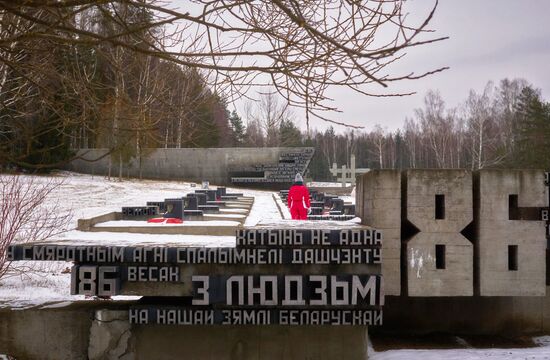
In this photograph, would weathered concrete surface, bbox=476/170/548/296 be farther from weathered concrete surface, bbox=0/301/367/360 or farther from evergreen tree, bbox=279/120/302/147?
evergreen tree, bbox=279/120/302/147

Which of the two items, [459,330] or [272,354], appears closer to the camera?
[272,354]

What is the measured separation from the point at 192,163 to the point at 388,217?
3281 cm

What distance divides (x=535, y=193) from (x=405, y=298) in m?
2.22

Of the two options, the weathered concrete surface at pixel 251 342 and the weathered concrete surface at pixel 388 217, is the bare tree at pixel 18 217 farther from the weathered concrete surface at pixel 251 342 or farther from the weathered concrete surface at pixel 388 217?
the weathered concrete surface at pixel 388 217

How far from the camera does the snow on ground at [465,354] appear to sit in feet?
19.4

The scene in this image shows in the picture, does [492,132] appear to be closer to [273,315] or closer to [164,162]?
[164,162]

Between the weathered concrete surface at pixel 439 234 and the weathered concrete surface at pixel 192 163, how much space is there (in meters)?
30.4

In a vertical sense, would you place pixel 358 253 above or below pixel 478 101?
below

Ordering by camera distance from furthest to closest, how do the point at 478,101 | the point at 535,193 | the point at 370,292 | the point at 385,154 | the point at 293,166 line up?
the point at 385,154, the point at 478,101, the point at 293,166, the point at 535,193, the point at 370,292

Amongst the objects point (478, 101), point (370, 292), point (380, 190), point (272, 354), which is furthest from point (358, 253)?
point (478, 101)

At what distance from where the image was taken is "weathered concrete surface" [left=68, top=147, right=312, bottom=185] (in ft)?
122

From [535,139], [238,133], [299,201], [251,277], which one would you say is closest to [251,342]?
[251,277]

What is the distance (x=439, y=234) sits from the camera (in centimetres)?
634

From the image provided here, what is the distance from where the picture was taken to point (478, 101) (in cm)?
4731
